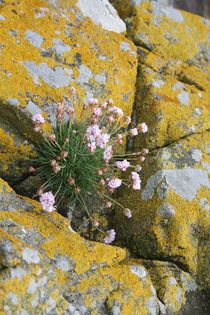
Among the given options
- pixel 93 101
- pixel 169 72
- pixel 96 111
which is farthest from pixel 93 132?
pixel 169 72

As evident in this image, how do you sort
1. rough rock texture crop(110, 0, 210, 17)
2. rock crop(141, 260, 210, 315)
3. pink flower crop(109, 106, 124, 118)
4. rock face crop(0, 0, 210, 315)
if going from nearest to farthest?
rock face crop(0, 0, 210, 315)
rock crop(141, 260, 210, 315)
pink flower crop(109, 106, 124, 118)
rough rock texture crop(110, 0, 210, 17)

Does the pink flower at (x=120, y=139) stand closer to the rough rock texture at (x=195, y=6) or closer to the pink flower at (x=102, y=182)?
the pink flower at (x=102, y=182)

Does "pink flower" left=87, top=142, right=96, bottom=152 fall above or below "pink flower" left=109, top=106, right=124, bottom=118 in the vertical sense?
below

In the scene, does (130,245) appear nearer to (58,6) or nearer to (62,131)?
(62,131)

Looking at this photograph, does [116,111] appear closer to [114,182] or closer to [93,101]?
[93,101]

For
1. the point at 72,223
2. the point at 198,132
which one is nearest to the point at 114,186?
the point at 72,223

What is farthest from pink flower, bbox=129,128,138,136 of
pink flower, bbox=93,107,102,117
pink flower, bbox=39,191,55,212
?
pink flower, bbox=39,191,55,212

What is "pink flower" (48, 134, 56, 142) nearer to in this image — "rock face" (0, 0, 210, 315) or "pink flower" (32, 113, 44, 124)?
"pink flower" (32, 113, 44, 124)
